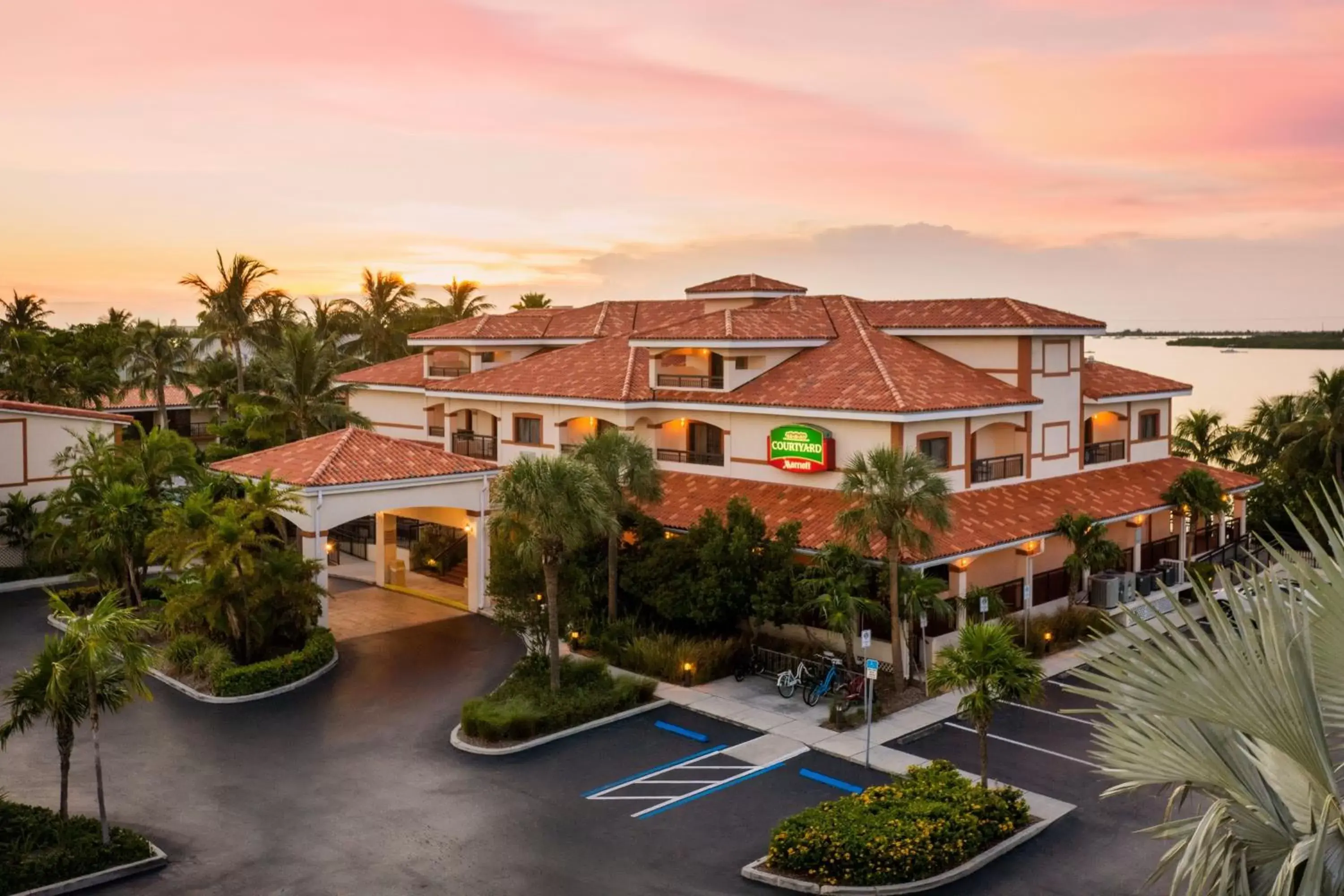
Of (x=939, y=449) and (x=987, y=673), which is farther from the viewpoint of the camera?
(x=939, y=449)

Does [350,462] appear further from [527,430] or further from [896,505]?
[896,505]

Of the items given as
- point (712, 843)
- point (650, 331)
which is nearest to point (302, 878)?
point (712, 843)

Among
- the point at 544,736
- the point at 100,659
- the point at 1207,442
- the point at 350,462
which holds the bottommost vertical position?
the point at 544,736

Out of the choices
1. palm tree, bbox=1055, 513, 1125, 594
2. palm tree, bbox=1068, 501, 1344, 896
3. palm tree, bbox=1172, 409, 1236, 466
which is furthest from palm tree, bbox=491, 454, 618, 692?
palm tree, bbox=1172, 409, 1236, 466

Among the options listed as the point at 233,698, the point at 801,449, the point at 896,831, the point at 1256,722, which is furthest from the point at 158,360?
the point at 1256,722

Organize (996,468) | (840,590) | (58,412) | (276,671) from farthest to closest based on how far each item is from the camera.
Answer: (58,412) → (996,468) → (276,671) → (840,590)

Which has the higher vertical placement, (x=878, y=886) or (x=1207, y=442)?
(x=1207, y=442)

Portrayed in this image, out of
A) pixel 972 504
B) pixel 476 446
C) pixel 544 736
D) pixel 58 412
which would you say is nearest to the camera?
pixel 544 736

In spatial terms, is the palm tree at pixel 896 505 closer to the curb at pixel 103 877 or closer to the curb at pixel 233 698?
the curb at pixel 233 698

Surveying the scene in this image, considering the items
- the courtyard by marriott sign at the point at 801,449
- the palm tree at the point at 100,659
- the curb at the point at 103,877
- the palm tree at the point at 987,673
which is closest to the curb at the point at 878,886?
the palm tree at the point at 987,673
